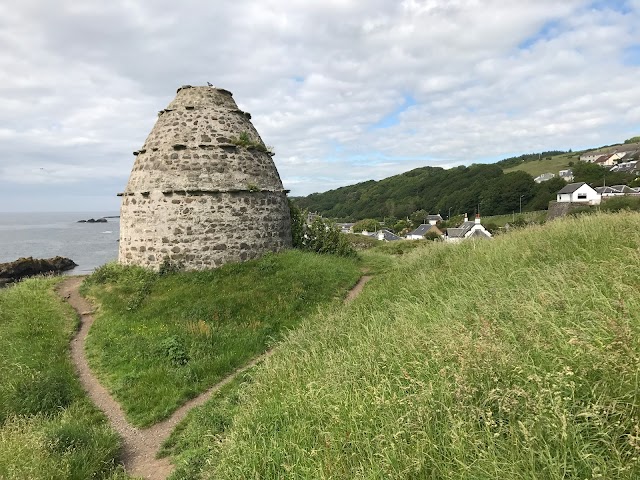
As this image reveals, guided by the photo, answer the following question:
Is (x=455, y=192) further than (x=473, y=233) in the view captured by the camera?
Yes

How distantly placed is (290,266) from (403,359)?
32.1 feet

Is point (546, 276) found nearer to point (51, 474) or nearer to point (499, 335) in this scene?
point (499, 335)

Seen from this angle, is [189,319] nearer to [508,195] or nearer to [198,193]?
[198,193]

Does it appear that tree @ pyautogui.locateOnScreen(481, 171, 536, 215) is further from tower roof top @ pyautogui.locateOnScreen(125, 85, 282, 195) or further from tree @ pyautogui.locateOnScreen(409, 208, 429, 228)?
tower roof top @ pyautogui.locateOnScreen(125, 85, 282, 195)

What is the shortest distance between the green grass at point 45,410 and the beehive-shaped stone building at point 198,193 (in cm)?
389

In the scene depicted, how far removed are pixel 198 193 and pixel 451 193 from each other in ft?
373

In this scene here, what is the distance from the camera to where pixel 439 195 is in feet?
405

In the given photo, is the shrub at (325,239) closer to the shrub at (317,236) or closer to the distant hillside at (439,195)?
the shrub at (317,236)

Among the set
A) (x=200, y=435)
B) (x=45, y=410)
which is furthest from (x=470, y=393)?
(x=45, y=410)

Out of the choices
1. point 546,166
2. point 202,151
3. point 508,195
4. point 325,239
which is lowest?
point 325,239

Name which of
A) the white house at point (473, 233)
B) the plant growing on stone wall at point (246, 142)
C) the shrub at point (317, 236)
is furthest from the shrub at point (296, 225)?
the white house at point (473, 233)

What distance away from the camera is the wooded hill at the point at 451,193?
85312 mm

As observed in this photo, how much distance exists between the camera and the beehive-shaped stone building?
535 inches

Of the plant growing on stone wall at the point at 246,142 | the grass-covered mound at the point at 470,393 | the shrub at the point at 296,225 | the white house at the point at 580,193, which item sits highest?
the plant growing on stone wall at the point at 246,142
